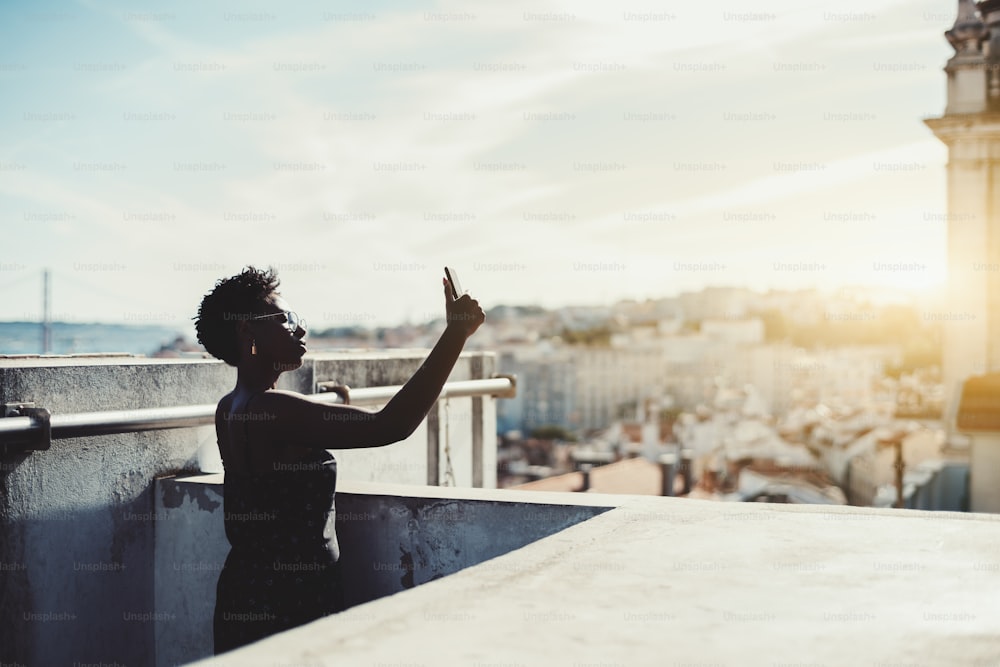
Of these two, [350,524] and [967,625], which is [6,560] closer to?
[350,524]

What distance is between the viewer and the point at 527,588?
232 cm

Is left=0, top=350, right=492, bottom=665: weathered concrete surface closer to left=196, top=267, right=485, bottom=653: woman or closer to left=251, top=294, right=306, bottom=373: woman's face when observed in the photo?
left=196, top=267, right=485, bottom=653: woman

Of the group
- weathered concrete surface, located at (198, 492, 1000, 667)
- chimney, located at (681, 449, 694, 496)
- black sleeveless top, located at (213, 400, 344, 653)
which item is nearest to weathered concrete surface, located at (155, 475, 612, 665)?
weathered concrete surface, located at (198, 492, 1000, 667)

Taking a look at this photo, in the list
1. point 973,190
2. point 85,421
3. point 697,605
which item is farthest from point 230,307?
point 973,190

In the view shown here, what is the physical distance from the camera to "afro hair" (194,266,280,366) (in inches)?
124

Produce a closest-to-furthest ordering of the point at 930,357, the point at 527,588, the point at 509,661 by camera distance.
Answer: the point at 509,661
the point at 527,588
the point at 930,357

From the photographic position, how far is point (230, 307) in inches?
125

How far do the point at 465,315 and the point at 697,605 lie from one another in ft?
3.74

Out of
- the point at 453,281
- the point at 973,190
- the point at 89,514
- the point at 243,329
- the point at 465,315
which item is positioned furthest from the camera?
the point at 973,190

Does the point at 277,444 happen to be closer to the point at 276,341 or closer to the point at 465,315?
the point at 276,341

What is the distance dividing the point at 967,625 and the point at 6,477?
3.14m

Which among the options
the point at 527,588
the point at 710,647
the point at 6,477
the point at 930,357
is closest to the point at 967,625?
the point at 710,647

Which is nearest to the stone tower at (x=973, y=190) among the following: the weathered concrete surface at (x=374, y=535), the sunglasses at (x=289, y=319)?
the weathered concrete surface at (x=374, y=535)

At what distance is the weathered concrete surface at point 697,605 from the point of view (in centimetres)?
188
